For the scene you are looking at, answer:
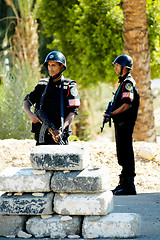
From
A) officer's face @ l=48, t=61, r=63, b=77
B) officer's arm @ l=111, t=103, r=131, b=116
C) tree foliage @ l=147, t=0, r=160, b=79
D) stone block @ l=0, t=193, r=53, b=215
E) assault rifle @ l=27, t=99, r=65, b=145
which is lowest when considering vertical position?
stone block @ l=0, t=193, r=53, b=215

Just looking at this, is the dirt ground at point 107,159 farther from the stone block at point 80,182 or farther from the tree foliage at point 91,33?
the tree foliage at point 91,33

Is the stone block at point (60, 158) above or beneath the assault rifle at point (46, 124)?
beneath

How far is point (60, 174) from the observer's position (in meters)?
4.58

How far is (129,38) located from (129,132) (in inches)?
195

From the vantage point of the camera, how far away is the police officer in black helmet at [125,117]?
6.23m

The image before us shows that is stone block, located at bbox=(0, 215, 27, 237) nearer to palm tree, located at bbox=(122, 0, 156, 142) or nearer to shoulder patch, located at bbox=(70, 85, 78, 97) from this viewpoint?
shoulder patch, located at bbox=(70, 85, 78, 97)

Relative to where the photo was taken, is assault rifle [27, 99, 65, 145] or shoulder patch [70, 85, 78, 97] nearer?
assault rifle [27, 99, 65, 145]

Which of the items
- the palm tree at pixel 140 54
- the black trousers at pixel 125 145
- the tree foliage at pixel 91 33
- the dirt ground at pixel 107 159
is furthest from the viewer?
the tree foliage at pixel 91 33

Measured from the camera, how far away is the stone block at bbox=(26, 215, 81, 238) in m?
4.57

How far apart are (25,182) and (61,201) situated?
402 millimetres

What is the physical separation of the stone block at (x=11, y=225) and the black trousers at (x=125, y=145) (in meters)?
2.16

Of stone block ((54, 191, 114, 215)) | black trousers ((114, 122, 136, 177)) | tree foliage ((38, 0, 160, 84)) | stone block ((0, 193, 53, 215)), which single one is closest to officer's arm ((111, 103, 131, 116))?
black trousers ((114, 122, 136, 177))

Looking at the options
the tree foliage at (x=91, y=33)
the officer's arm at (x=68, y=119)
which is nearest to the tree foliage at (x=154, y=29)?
the tree foliage at (x=91, y=33)

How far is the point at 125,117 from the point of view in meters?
6.34
